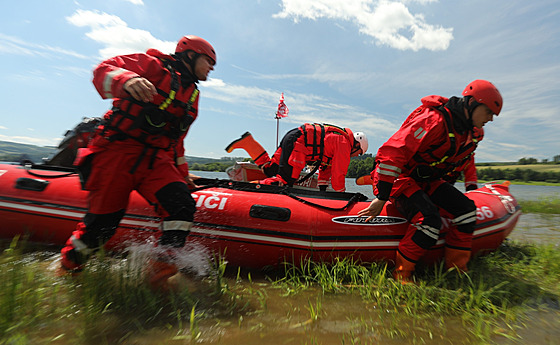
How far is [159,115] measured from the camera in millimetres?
2166

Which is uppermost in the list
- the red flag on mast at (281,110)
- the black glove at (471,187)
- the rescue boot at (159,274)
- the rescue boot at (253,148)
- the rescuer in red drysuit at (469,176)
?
the red flag on mast at (281,110)

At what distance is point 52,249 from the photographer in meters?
3.09

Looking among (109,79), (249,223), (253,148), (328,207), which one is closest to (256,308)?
(249,223)

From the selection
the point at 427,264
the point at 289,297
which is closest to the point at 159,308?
the point at 289,297

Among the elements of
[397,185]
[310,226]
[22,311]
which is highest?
[397,185]

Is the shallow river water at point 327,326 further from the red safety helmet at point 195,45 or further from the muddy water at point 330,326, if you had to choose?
the red safety helmet at point 195,45

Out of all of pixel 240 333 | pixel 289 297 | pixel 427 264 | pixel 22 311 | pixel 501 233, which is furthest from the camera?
pixel 501 233

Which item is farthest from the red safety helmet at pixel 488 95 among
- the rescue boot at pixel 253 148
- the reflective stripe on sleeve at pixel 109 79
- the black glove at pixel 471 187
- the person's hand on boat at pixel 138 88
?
the rescue boot at pixel 253 148

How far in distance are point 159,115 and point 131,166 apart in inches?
17.9

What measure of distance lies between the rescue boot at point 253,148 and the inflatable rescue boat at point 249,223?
11.2 ft

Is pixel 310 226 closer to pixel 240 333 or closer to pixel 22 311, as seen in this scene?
pixel 240 333

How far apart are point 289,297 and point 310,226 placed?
798mm

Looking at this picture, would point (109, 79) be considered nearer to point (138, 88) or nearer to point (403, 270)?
point (138, 88)

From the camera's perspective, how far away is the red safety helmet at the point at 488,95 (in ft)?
8.26
